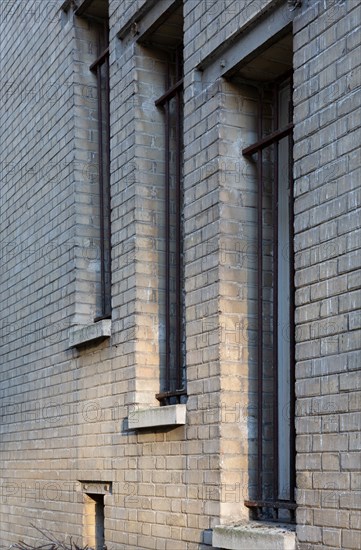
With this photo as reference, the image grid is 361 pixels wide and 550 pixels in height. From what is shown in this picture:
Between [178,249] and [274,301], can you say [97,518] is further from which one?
[274,301]

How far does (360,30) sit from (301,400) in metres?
2.09

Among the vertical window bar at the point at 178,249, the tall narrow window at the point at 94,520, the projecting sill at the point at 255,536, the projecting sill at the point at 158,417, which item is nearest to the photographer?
the projecting sill at the point at 255,536

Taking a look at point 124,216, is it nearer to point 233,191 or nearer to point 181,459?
point 233,191

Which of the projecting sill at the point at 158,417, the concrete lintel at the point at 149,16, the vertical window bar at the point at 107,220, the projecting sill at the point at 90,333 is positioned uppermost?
the concrete lintel at the point at 149,16

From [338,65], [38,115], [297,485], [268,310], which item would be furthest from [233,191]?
[38,115]

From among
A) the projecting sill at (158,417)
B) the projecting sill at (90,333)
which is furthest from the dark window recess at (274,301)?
the projecting sill at (90,333)

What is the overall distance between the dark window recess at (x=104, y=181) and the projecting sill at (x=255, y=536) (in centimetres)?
329

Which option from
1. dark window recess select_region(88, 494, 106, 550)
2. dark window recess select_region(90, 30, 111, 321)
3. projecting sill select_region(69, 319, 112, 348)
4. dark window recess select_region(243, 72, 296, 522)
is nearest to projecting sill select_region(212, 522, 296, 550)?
dark window recess select_region(243, 72, 296, 522)

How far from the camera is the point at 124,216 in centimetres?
848

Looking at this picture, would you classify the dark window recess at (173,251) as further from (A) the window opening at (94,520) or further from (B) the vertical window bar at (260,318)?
(A) the window opening at (94,520)

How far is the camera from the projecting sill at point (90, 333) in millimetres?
8625

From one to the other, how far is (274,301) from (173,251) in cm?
160

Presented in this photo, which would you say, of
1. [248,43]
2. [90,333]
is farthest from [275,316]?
[90,333]

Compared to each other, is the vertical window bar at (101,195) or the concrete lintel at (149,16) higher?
the concrete lintel at (149,16)
